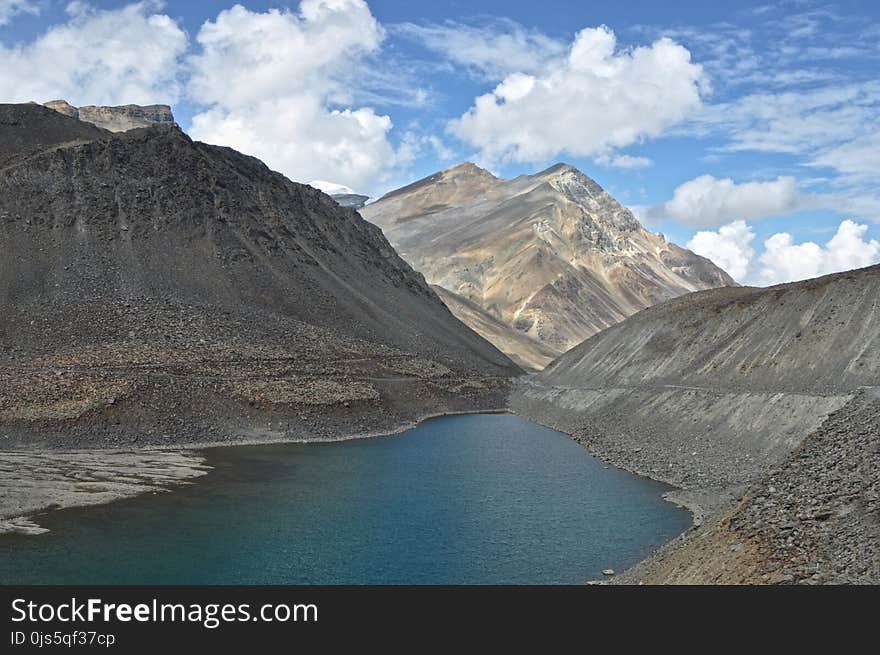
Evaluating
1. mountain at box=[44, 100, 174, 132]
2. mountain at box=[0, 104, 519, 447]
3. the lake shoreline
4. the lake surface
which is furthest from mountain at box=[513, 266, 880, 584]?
mountain at box=[44, 100, 174, 132]

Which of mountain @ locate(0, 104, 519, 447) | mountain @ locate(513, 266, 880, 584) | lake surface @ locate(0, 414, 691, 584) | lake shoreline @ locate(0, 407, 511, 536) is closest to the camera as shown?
mountain @ locate(513, 266, 880, 584)

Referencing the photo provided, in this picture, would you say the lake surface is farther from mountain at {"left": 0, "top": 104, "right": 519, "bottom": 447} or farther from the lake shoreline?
mountain at {"left": 0, "top": 104, "right": 519, "bottom": 447}

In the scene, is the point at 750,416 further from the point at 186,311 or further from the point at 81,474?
the point at 186,311

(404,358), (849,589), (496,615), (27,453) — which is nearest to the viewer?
(849,589)

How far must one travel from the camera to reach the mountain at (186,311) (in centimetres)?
5997

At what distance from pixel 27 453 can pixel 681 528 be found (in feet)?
141

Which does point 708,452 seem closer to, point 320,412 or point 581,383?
point 320,412

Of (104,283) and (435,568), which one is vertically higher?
(104,283)

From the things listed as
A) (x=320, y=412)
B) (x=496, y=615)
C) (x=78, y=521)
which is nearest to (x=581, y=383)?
(x=320, y=412)

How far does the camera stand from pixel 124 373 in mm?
62375

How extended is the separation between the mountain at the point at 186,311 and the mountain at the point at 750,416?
67.8ft

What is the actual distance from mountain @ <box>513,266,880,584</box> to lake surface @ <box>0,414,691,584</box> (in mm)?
4136

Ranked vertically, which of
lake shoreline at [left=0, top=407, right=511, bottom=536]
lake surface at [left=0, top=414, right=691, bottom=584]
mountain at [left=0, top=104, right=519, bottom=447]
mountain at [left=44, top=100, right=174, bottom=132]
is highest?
mountain at [left=44, top=100, right=174, bottom=132]

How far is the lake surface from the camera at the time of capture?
27547 mm
